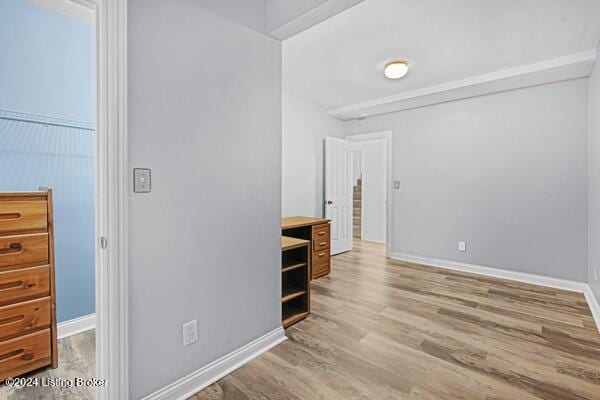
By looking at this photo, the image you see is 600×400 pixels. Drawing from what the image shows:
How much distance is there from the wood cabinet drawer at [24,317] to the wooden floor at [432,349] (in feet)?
3.71

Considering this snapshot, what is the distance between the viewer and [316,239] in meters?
3.67

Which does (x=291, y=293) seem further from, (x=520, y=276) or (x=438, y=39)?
(x=520, y=276)

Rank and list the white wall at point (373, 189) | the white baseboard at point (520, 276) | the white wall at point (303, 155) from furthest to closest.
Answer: the white wall at point (373, 189) < the white wall at point (303, 155) < the white baseboard at point (520, 276)

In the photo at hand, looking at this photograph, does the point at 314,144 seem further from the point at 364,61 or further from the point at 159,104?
the point at 159,104

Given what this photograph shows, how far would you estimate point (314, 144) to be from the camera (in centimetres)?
468

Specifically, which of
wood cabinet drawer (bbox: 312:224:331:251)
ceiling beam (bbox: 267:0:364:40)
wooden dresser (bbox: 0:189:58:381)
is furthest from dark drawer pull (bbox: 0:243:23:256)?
wood cabinet drawer (bbox: 312:224:331:251)

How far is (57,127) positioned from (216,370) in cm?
215

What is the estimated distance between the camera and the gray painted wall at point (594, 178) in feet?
8.38

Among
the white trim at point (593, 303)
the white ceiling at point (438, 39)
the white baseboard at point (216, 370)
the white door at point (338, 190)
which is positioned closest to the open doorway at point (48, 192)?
the white baseboard at point (216, 370)

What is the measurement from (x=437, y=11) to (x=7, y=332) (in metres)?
3.62

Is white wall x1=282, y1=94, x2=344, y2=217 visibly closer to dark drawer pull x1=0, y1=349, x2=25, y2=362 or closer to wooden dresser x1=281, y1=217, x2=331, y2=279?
wooden dresser x1=281, y1=217, x2=331, y2=279


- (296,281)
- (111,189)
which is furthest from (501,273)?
(111,189)

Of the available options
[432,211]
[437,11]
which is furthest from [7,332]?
[432,211]

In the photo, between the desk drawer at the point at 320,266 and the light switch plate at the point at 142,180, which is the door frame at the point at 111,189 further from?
the desk drawer at the point at 320,266
